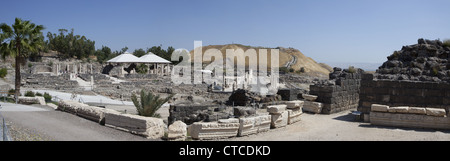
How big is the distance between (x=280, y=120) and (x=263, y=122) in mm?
918

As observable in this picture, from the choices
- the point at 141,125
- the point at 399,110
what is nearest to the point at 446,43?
the point at 399,110

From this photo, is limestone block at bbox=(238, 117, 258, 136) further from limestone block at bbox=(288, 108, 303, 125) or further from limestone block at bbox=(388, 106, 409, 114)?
limestone block at bbox=(388, 106, 409, 114)

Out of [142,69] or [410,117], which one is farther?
[142,69]

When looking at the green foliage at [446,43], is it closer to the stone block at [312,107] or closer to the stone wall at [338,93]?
the stone wall at [338,93]

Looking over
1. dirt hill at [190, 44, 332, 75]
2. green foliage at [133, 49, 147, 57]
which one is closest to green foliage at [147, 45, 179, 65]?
green foliage at [133, 49, 147, 57]

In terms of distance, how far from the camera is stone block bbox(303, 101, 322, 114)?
12695mm

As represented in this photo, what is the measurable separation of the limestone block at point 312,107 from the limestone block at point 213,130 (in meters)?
5.20

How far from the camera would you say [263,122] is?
9.38 meters

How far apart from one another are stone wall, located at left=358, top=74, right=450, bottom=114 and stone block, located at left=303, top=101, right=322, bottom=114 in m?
1.59

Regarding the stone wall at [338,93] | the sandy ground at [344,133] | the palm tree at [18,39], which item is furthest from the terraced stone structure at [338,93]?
the palm tree at [18,39]

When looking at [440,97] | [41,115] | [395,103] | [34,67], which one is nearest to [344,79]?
[395,103]

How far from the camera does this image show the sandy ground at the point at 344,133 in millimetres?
8453

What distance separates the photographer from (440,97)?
34.6 ft

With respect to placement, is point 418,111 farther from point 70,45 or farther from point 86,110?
point 70,45
